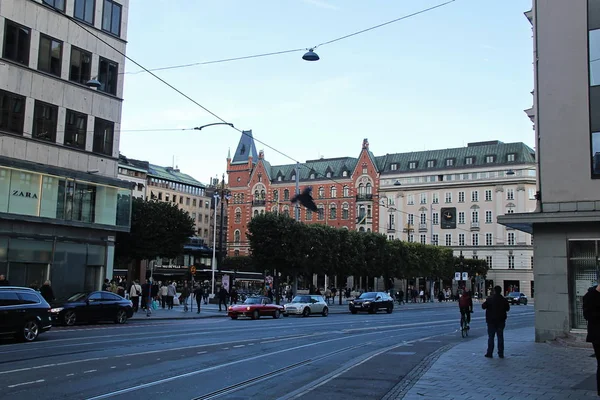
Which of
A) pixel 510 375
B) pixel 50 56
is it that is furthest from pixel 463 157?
pixel 510 375

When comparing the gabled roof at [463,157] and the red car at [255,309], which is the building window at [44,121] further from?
the gabled roof at [463,157]

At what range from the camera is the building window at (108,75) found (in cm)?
3688

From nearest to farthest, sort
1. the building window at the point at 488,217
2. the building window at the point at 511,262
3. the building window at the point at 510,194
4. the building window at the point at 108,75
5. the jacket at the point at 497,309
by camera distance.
A: the jacket at the point at 497,309
the building window at the point at 108,75
the building window at the point at 510,194
the building window at the point at 511,262
the building window at the point at 488,217

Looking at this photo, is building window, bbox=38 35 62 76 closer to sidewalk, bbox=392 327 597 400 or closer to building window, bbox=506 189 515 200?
sidewalk, bbox=392 327 597 400

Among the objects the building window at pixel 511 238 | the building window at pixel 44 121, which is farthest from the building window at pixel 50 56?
the building window at pixel 511 238

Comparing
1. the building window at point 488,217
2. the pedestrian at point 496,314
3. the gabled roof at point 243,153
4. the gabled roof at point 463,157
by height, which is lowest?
the pedestrian at point 496,314

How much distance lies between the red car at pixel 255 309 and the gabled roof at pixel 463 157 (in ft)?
229

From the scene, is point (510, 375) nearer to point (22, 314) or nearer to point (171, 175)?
point (22, 314)

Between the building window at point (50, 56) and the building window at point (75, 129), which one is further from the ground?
the building window at point (50, 56)

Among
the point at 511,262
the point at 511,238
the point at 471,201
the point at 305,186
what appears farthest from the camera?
the point at 305,186

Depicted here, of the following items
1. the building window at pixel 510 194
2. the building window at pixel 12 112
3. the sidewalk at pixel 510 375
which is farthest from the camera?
the building window at pixel 510 194

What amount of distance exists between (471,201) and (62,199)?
79.4 metres

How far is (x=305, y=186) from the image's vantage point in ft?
395

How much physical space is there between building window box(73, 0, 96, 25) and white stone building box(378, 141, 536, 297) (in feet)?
211
